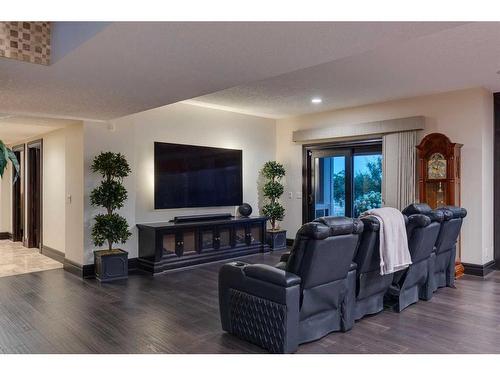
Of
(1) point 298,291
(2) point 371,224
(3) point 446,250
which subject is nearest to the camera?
(1) point 298,291

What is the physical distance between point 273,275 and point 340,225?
67cm

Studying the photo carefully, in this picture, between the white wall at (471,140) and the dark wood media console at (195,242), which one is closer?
the white wall at (471,140)

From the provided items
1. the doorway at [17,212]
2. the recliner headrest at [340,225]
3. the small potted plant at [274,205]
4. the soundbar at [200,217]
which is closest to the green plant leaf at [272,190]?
the small potted plant at [274,205]

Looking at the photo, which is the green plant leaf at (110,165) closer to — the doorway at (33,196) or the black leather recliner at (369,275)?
the doorway at (33,196)

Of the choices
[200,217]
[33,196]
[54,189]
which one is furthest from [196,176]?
[33,196]

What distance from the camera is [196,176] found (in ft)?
23.3

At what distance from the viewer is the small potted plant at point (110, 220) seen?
554 cm

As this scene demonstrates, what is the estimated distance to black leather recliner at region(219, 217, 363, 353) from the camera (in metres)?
2.99

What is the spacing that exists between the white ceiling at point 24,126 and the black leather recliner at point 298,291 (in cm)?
416

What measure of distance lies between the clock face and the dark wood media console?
3186mm

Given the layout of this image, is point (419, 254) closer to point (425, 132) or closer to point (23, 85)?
point (425, 132)

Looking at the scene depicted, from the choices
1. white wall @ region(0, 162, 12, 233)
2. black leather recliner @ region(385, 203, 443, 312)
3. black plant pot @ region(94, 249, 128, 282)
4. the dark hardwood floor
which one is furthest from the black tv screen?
white wall @ region(0, 162, 12, 233)

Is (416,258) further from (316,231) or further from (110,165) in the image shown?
(110,165)
